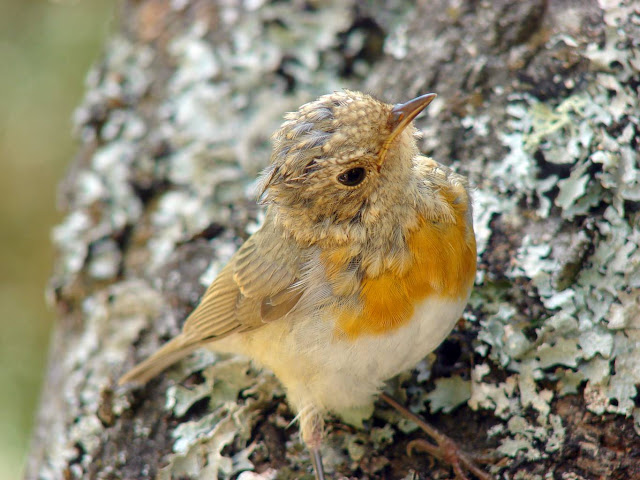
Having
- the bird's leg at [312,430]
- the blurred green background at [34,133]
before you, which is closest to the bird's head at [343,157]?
the bird's leg at [312,430]

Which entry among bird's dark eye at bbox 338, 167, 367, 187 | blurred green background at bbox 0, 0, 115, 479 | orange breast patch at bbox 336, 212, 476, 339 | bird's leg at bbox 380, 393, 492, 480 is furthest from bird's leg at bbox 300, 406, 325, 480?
blurred green background at bbox 0, 0, 115, 479

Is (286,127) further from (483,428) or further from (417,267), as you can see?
(483,428)

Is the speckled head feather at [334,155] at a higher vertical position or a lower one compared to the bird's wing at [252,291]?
higher

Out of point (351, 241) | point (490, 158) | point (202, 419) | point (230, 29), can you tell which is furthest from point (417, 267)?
point (230, 29)

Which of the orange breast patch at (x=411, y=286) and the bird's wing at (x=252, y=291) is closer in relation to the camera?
the orange breast patch at (x=411, y=286)

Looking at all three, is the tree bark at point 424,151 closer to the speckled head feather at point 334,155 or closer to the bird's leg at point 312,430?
the bird's leg at point 312,430

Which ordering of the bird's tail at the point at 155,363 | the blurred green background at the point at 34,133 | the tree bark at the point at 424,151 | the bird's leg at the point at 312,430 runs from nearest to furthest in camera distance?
the tree bark at the point at 424,151
the bird's leg at the point at 312,430
the bird's tail at the point at 155,363
the blurred green background at the point at 34,133

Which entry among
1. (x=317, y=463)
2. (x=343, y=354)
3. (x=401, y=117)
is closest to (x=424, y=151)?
(x=401, y=117)
